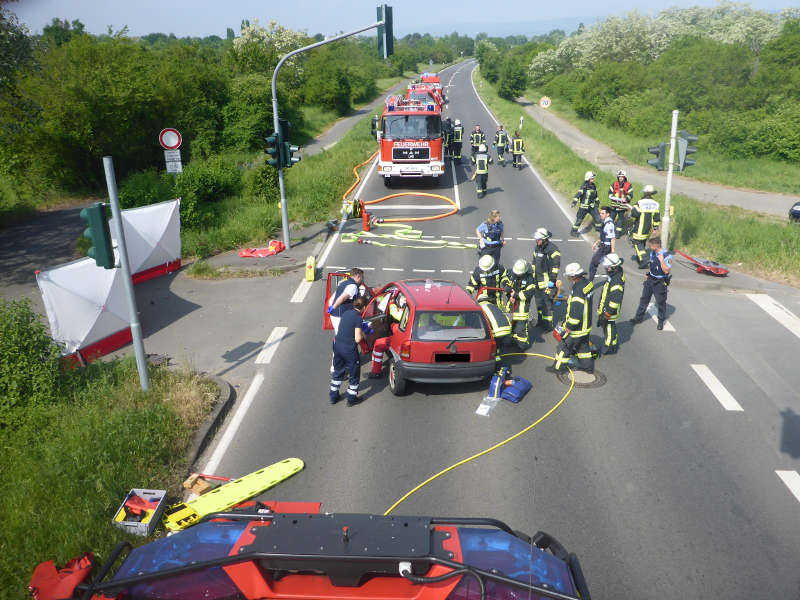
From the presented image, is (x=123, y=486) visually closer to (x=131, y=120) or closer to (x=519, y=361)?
(x=519, y=361)

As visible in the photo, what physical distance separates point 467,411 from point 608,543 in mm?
2947

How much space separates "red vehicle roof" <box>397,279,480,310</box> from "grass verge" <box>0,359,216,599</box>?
3230mm

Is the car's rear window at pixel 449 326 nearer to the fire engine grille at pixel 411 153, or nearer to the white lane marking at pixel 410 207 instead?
the white lane marking at pixel 410 207

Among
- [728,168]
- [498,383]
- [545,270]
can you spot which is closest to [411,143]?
[545,270]

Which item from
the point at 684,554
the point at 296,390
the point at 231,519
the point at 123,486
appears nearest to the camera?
the point at 231,519

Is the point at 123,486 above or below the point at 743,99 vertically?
below

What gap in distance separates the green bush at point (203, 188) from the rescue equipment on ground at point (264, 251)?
2.13 metres

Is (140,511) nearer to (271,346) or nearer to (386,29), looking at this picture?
(271,346)

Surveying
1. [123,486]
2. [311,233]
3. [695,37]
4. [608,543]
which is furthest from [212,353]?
[695,37]

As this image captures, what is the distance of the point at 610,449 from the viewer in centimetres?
770

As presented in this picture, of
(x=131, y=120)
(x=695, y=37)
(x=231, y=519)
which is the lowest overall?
(x=231, y=519)

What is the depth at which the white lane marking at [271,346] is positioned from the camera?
10445 millimetres

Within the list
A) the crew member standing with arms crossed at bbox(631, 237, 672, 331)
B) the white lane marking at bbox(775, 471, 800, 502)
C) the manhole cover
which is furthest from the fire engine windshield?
the white lane marking at bbox(775, 471, 800, 502)

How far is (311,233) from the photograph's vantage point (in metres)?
18.4
